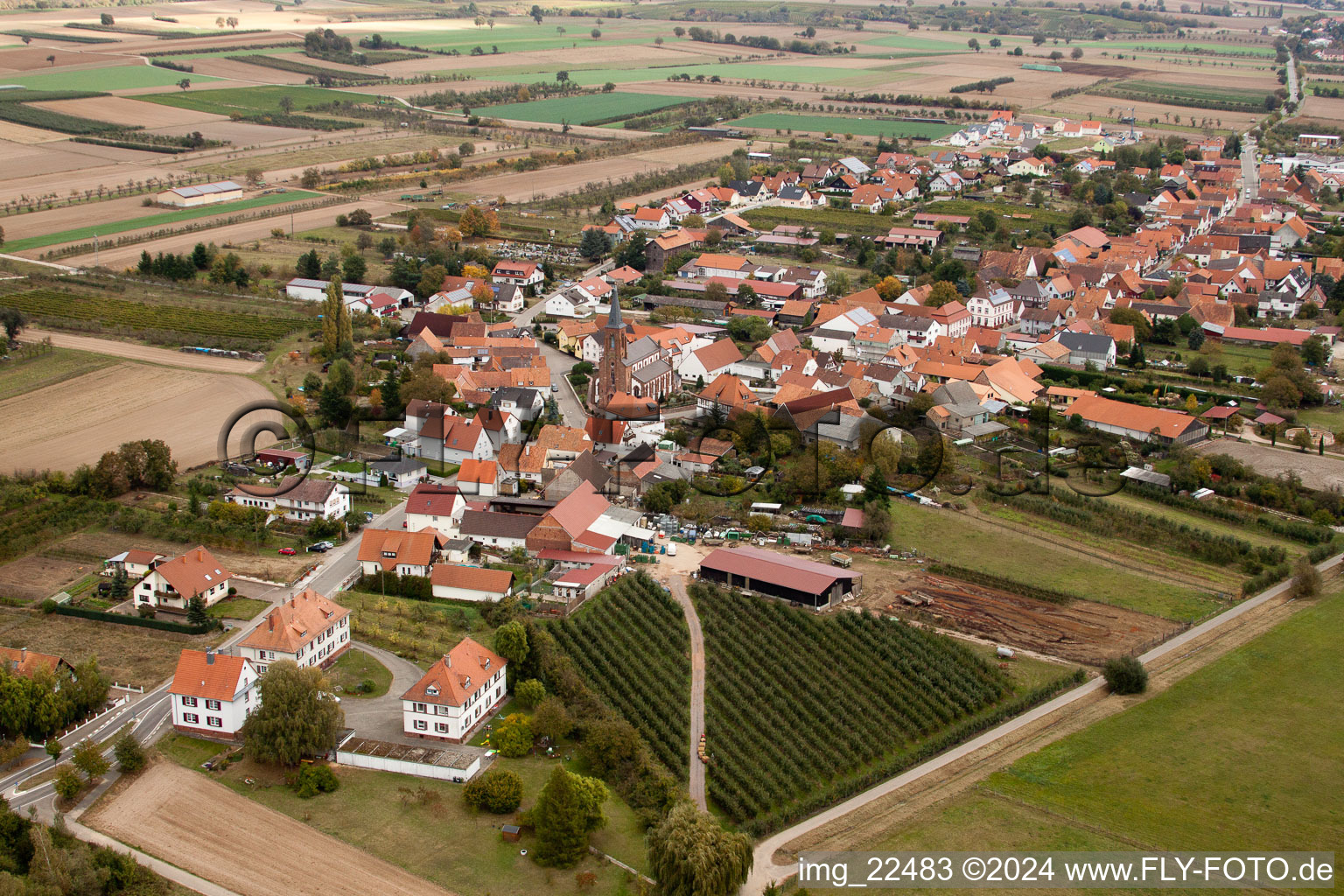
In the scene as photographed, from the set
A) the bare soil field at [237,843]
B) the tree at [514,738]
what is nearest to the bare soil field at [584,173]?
the tree at [514,738]

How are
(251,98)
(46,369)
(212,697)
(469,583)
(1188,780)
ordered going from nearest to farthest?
(1188,780) < (212,697) < (469,583) < (46,369) < (251,98)

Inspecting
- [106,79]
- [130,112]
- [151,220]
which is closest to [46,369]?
[151,220]

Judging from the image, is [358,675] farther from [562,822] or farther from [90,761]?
[562,822]

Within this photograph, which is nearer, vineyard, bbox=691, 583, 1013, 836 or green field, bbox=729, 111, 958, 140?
vineyard, bbox=691, 583, 1013, 836

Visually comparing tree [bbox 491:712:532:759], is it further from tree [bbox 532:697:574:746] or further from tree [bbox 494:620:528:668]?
tree [bbox 494:620:528:668]

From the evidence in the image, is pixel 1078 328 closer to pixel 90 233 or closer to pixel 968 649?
pixel 968 649

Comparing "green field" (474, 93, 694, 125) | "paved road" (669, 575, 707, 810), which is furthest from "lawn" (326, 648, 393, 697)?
"green field" (474, 93, 694, 125)
